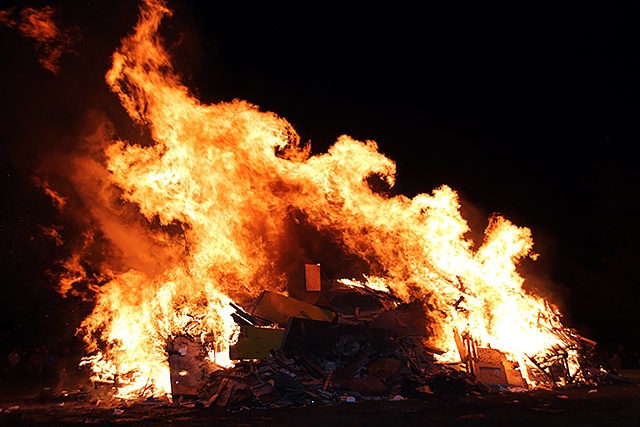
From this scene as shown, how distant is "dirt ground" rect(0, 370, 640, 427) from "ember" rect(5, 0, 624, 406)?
863 mm

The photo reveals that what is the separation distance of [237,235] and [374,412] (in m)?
8.93

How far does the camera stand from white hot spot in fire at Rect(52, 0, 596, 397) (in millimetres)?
13820

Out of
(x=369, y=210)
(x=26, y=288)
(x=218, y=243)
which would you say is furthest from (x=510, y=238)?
(x=26, y=288)

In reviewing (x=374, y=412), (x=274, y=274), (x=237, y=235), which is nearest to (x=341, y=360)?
(x=374, y=412)

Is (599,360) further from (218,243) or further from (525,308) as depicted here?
(218,243)

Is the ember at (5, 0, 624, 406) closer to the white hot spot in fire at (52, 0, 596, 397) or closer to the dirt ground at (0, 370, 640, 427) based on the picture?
the white hot spot in fire at (52, 0, 596, 397)

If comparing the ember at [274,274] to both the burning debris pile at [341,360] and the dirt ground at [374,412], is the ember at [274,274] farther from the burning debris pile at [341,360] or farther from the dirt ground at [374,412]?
the dirt ground at [374,412]

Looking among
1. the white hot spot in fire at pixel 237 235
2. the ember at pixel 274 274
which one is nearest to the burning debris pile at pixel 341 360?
the ember at pixel 274 274

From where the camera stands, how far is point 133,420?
8.58m

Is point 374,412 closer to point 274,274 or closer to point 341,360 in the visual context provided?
point 341,360

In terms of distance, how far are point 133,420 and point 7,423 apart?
8.36 feet

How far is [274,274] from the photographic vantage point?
1695 cm

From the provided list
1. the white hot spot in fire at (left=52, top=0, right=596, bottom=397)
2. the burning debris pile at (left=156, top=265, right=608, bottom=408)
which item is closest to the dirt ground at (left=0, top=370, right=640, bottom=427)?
the burning debris pile at (left=156, top=265, right=608, bottom=408)

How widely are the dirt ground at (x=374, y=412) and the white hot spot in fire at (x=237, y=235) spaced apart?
2265mm
